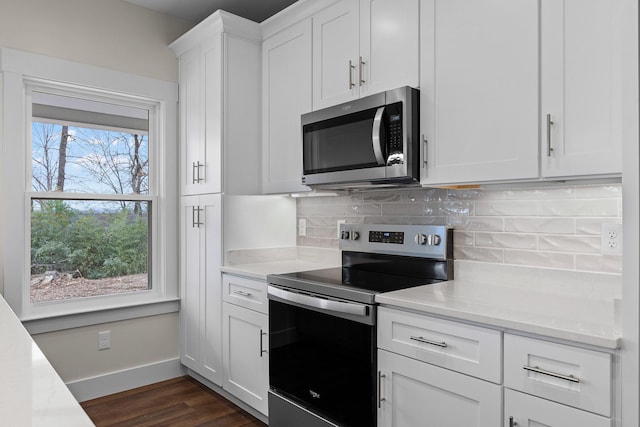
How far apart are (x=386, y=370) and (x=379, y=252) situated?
2.57ft

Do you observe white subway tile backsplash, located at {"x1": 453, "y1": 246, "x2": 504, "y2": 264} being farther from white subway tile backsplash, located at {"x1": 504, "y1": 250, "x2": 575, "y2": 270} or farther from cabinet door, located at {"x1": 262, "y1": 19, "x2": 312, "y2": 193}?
cabinet door, located at {"x1": 262, "y1": 19, "x2": 312, "y2": 193}

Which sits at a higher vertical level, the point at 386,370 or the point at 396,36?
the point at 396,36

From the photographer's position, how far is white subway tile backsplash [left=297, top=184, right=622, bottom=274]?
168cm

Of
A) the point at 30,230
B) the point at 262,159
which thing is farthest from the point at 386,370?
the point at 30,230

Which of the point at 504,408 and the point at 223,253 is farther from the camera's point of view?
the point at 223,253

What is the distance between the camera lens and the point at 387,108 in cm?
197

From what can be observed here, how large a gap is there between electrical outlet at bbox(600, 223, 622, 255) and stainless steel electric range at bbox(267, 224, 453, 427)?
24.8 inches

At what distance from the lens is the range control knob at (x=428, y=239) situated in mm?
2113

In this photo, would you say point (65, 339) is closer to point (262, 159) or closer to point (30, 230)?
point (30, 230)

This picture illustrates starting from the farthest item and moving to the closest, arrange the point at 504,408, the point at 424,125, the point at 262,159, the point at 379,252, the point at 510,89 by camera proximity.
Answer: the point at 262,159 → the point at 379,252 → the point at 424,125 → the point at 510,89 → the point at 504,408

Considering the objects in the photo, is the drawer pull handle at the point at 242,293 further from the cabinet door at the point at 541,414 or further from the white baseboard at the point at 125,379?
the cabinet door at the point at 541,414

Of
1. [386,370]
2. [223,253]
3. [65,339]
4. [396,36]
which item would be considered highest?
[396,36]

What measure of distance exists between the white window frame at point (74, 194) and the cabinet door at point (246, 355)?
0.74 meters

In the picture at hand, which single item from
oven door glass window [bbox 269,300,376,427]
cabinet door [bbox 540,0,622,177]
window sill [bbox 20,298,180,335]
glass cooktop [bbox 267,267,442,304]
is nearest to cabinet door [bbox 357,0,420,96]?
cabinet door [bbox 540,0,622,177]
